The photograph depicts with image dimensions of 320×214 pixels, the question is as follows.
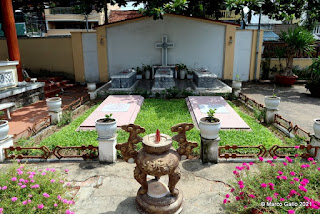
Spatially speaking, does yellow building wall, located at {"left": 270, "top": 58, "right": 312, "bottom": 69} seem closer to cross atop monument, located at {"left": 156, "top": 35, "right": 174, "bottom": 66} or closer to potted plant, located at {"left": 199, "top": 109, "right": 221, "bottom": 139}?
cross atop monument, located at {"left": 156, "top": 35, "right": 174, "bottom": 66}

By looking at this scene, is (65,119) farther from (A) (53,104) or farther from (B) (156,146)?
(B) (156,146)

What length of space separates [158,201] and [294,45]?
13.7m

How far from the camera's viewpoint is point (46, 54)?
15047 millimetres

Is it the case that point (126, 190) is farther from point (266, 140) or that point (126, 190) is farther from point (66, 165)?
point (266, 140)

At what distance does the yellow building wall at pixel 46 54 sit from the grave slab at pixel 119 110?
6230mm

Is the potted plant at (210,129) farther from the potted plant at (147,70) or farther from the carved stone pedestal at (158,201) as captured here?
the potted plant at (147,70)

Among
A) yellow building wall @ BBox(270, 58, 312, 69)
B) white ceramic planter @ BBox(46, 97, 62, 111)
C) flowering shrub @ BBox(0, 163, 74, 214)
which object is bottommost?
flowering shrub @ BBox(0, 163, 74, 214)

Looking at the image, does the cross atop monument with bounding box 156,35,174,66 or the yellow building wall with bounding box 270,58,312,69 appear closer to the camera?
the cross atop monument with bounding box 156,35,174,66

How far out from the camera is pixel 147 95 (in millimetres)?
10711

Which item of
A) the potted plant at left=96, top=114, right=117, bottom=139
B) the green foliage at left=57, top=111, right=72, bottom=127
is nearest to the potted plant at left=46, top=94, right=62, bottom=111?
the green foliage at left=57, top=111, right=72, bottom=127

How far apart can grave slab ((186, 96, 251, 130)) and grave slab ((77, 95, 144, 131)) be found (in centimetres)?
197

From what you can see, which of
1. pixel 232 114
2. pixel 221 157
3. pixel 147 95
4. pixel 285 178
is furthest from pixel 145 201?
pixel 147 95

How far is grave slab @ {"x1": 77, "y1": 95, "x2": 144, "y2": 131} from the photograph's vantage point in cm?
744

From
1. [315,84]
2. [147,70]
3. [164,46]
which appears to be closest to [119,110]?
[147,70]
